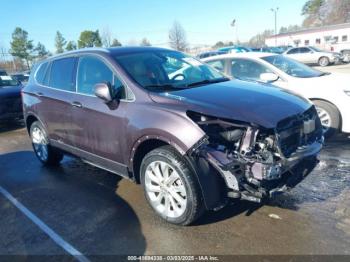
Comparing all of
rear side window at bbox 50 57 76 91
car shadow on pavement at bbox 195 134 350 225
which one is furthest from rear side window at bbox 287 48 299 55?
rear side window at bbox 50 57 76 91

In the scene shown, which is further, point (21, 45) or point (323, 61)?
point (21, 45)

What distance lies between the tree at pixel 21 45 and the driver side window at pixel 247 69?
66.6 m

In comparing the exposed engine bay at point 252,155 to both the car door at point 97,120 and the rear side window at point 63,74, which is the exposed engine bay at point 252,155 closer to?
the car door at point 97,120

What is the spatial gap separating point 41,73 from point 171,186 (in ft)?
11.4

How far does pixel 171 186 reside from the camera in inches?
144

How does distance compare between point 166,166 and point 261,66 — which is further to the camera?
point 261,66

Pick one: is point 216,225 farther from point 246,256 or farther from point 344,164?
point 344,164

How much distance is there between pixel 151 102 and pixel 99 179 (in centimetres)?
202

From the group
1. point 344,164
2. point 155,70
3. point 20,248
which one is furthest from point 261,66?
point 20,248

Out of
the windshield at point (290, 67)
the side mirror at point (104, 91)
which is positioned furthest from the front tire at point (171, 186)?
the windshield at point (290, 67)

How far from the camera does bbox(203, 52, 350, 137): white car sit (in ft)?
20.3

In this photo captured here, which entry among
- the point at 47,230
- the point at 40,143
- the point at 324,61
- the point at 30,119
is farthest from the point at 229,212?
the point at 324,61

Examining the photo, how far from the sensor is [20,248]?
11.5 feet

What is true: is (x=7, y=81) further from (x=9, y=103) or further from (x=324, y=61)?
(x=324, y=61)
